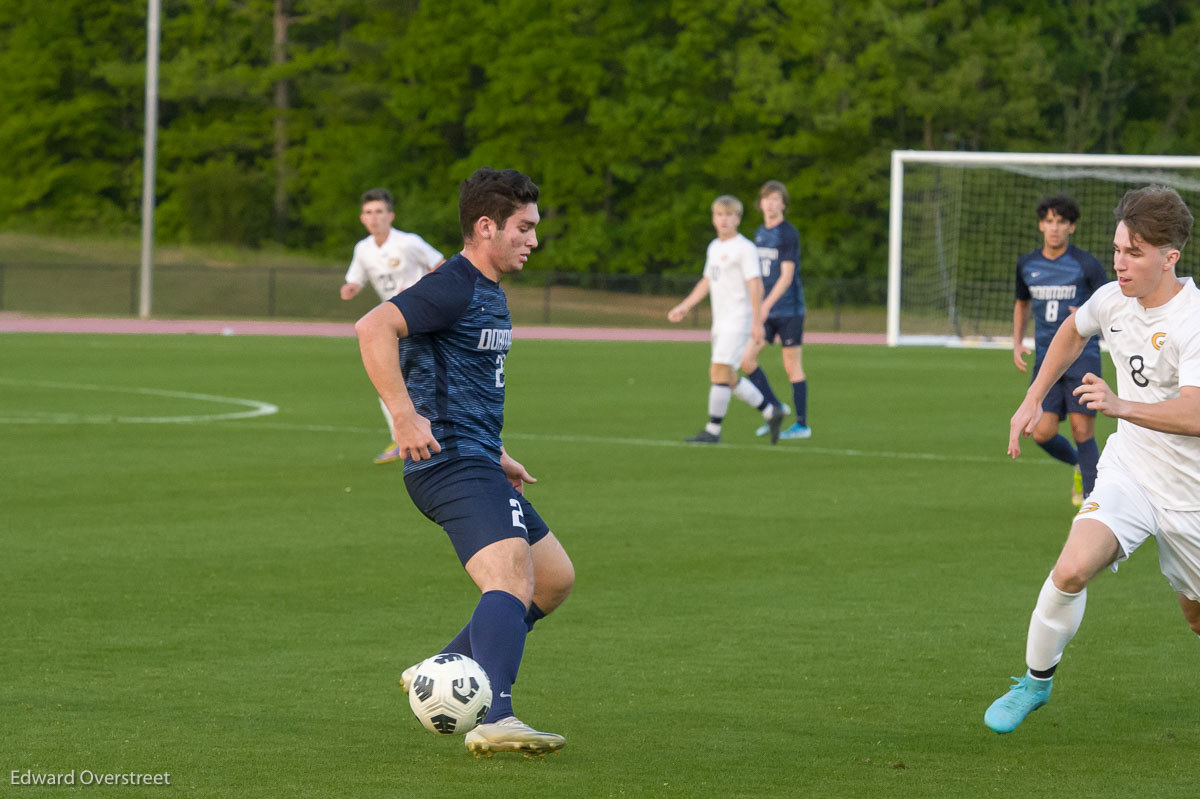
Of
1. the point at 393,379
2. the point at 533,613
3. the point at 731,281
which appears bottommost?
the point at 533,613

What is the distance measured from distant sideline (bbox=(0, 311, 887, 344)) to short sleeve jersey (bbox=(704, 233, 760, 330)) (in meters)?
22.0

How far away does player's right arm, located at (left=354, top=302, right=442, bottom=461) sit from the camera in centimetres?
504

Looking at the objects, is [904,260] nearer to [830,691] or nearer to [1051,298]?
[1051,298]

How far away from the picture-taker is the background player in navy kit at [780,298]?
15.8 meters

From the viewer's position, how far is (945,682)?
250 inches

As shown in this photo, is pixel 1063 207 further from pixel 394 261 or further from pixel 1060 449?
pixel 394 261

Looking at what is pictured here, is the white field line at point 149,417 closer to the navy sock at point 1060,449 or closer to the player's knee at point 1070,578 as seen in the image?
the navy sock at point 1060,449

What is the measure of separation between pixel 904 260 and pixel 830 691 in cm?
3254

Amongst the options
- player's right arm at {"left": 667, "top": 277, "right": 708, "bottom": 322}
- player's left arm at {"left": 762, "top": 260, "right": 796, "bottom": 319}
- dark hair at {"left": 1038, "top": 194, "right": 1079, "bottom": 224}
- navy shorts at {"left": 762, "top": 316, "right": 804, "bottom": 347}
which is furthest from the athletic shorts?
navy shorts at {"left": 762, "top": 316, "right": 804, "bottom": 347}

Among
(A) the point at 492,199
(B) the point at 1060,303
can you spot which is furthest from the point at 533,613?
(B) the point at 1060,303

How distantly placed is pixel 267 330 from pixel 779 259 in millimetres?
24102

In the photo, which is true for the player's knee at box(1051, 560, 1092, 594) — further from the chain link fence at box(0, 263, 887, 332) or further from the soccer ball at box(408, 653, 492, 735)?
the chain link fence at box(0, 263, 887, 332)

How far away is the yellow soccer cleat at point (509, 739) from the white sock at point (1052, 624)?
1.63 meters

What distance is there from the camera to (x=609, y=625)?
7359mm
